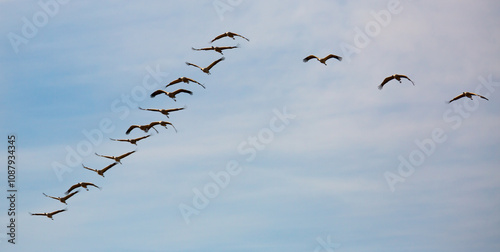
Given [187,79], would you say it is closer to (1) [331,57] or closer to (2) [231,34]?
(2) [231,34]

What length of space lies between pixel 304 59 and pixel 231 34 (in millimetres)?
11802

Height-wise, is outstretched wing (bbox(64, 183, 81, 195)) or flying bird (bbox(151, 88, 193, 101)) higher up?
flying bird (bbox(151, 88, 193, 101))

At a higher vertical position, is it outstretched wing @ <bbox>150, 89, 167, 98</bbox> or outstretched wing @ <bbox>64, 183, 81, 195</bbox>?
outstretched wing @ <bbox>150, 89, 167, 98</bbox>

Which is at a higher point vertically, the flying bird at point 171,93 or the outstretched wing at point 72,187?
the flying bird at point 171,93

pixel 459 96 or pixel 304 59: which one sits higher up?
pixel 304 59

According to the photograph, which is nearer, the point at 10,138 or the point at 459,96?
the point at 459,96

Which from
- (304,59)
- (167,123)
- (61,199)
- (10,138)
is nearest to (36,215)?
(61,199)

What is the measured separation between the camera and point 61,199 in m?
131

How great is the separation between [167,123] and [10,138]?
26.3m

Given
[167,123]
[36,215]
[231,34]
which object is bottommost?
[36,215]

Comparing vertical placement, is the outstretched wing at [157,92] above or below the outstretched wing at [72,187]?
above

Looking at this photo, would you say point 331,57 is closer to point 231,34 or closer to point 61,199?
point 231,34

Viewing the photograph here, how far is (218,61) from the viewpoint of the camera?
126500 millimetres

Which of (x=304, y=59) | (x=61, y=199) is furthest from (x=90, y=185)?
(x=304, y=59)
